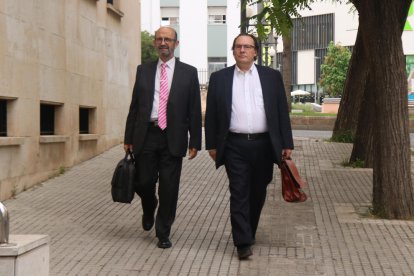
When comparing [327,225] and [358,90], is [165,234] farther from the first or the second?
[358,90]

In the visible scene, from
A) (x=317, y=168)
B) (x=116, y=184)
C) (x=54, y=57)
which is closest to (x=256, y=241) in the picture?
(x=116, y=184)

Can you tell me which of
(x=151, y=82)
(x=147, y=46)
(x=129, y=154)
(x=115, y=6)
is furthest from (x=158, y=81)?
(x=147, y=46)

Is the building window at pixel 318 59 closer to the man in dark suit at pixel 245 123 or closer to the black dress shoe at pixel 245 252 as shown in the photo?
the man in dark suit at pixel 245 123

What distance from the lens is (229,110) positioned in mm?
7098

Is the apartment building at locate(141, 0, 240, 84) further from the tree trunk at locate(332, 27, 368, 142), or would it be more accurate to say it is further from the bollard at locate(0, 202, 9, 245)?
the bollard at locate(0, 202, 9, 245)

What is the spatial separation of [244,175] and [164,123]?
92cm

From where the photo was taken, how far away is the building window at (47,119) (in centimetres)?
1265

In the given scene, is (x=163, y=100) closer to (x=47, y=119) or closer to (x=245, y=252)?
(x=245, y=252)

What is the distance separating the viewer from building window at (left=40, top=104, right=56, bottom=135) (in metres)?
12.6

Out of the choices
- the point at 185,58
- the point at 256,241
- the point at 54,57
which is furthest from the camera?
the point at 185,58

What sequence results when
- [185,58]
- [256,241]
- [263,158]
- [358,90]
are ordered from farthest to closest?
1. [185,58]
2. [358,90]
3. [256,241]
4. [263,158]

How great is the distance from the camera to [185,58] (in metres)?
56.1

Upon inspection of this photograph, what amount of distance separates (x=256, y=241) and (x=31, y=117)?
489 cm

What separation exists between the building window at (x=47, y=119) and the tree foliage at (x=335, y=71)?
52.9 m
